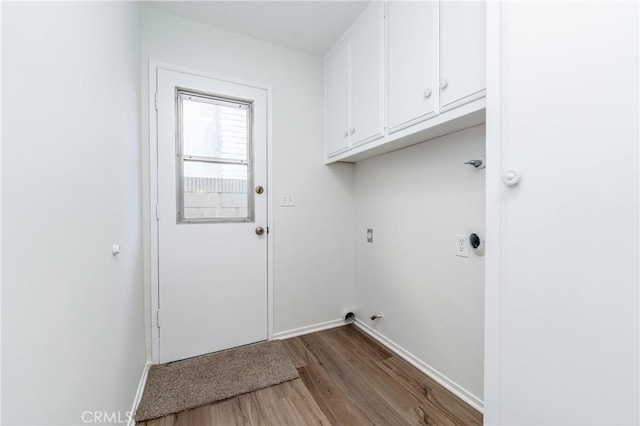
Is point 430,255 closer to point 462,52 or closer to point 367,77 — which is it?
point 462,52

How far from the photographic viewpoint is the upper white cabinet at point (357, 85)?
163 centimetres

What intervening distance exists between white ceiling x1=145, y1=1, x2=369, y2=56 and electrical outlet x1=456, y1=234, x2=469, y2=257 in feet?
5.39

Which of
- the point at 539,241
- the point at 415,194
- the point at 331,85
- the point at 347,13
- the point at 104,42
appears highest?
the point at 347,13

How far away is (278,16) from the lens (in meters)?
1.81

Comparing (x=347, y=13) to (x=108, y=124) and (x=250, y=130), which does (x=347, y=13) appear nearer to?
(x=250, y=130)

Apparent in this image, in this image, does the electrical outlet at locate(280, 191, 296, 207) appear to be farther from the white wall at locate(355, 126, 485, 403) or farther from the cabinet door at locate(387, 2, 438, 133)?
the cabinet door at locate(387, 2, 438, 133)

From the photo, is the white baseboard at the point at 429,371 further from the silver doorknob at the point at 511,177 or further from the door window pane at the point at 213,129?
the door window pane at the point at 213,129

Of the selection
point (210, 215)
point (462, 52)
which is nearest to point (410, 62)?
point (462, 52)

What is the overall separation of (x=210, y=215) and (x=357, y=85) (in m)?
1.45

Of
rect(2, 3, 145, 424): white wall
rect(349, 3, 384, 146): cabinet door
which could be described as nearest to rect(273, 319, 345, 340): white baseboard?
rect(2, 3, 145, 424): white wall

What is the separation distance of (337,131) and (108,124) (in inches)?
59.3

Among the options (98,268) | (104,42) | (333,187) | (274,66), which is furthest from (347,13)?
(98,268)

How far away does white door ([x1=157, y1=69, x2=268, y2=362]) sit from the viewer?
1.79 metres

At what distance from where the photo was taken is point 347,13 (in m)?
1.78
